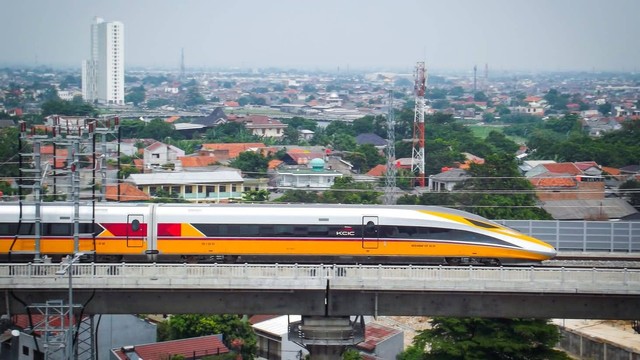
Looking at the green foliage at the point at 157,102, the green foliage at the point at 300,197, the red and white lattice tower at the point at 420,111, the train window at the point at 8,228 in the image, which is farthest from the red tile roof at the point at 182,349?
the green foliage at the point at 157,102

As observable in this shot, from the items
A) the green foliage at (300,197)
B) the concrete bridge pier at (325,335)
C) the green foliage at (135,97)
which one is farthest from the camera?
the green foliage at (135,97)

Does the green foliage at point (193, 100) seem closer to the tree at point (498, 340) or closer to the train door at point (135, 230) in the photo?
the train door at point (135, 230)

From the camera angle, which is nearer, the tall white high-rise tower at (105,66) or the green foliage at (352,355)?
the green foliage at (352,355)

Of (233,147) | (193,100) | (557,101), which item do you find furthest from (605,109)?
(233,147)

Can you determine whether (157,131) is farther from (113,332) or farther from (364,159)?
(113,332)

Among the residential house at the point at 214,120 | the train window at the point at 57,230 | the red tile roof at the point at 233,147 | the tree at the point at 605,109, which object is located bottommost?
the train window at the point at 57,230

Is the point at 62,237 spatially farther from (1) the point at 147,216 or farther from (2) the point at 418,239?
(2) the point at 418,239

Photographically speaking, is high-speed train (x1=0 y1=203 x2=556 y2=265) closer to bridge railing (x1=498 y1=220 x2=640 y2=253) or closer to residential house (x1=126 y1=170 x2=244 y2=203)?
bridge railing (x1=498 y1=220 x2=640 y2=253)
